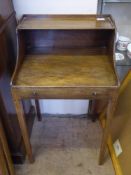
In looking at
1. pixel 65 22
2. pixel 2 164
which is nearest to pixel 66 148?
pixel 2 164

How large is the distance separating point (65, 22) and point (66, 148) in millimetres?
933

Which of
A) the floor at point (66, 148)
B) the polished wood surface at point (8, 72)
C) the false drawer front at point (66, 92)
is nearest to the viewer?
the false drawer front at point (66, 92)

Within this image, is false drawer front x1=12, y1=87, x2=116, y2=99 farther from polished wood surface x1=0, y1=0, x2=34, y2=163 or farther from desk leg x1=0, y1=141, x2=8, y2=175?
desk leg x1=0, y1=141, x2=8, y2=175

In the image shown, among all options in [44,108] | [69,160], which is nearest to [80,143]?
[69,160]

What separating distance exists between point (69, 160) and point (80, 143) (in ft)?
0.57

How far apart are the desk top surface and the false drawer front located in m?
0.02

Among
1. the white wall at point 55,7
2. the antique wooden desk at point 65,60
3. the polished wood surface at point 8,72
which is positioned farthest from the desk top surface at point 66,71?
the white wall at point 55,7

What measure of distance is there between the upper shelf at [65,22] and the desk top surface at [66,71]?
0.18 meters

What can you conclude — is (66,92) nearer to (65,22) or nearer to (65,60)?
(65,60)

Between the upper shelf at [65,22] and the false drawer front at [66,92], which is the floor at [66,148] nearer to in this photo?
the false drawer front at [66,92]

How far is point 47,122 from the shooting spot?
1.75 m

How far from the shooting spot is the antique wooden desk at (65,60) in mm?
978

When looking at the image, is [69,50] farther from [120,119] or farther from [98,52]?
[120,119]

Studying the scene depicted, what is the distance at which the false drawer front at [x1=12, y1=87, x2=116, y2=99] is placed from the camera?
0.97m
